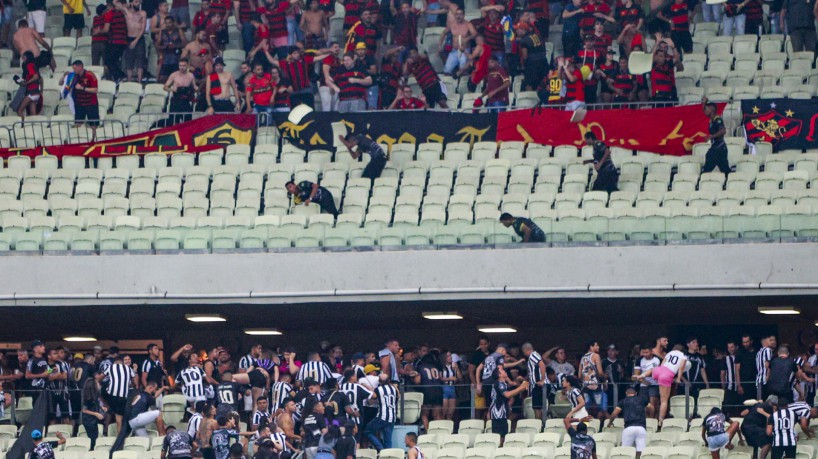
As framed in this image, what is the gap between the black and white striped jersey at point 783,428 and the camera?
1808 cm

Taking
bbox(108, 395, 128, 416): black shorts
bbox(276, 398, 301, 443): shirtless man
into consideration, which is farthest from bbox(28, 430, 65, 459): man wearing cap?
bbox(276, 398, 301, 443): shirtless man

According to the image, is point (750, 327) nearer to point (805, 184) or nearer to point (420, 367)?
point (805, 184)

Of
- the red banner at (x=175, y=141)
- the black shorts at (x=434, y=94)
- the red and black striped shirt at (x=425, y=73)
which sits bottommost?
the red banner at (x=175, y=141)

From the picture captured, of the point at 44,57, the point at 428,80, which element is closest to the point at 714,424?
the point at 428,80

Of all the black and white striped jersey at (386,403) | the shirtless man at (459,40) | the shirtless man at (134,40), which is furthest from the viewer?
the shirtless man at (134,40)

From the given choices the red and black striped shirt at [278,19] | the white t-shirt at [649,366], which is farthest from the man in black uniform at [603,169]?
the red and black striped shirt at [278,19]

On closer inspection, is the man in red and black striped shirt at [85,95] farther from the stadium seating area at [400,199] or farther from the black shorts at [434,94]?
the black shorts at [434,94]

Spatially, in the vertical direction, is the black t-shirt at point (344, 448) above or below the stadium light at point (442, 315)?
below

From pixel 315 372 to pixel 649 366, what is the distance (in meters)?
4.17

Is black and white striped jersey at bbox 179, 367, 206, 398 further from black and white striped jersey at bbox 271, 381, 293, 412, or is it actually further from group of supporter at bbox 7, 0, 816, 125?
group of supporter at bbox 7, 0, 816, 125

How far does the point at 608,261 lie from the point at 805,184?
3.81m

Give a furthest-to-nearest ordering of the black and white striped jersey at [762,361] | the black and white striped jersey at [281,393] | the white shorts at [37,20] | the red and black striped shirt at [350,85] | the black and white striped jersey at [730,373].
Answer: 1. the white shorts at [37,20]
2. the red and black striped shirt at [350,85]
3. the black and white striped jersey at [730,373]
4. the black and white striped jersey at [281,393]
5. the black and white striped jersey at [762,361]

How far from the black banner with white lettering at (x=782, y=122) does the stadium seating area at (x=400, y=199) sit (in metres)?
0.27

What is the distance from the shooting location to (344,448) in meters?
18.4
